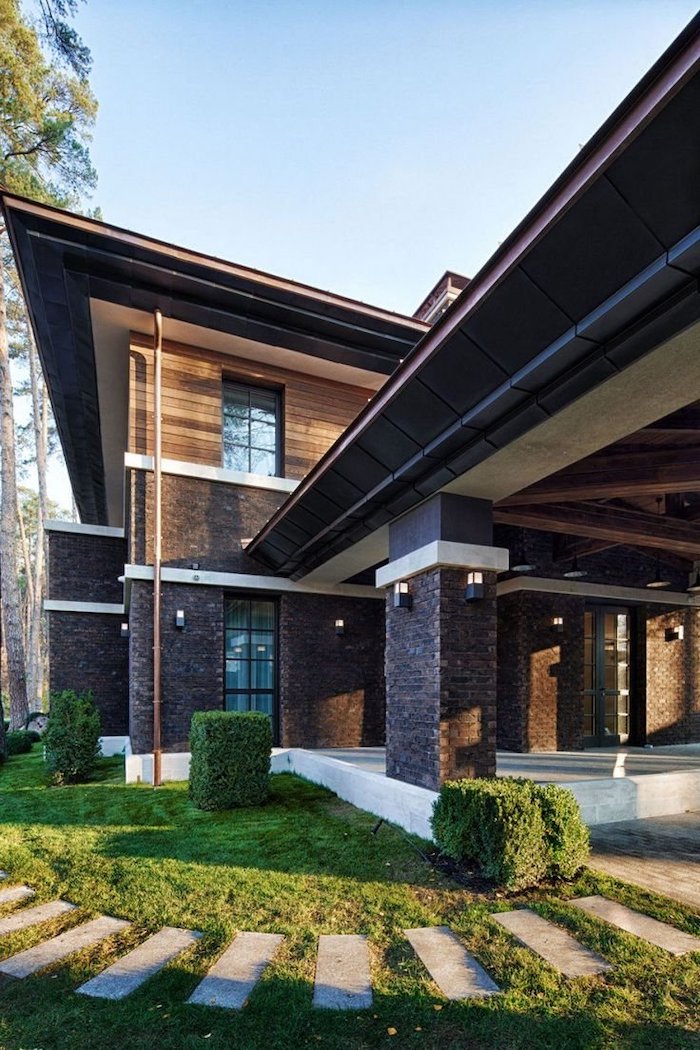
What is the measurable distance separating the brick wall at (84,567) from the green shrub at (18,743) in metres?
2.83

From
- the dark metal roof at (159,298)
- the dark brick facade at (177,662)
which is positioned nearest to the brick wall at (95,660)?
the dark brick facade at (177,662)

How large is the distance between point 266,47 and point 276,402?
4.56 meters

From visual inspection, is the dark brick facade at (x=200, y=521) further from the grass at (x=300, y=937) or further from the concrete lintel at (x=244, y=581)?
the grass at (x=300, y=937)

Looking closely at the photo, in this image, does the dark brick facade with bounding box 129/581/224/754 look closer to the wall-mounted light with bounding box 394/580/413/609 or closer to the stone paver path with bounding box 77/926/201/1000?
the wall-mounted light with bounding box 394/580/413/609

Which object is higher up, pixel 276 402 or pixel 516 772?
pixel 276 402

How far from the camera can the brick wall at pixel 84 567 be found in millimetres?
12336

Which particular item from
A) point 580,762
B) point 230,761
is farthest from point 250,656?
point 580,762

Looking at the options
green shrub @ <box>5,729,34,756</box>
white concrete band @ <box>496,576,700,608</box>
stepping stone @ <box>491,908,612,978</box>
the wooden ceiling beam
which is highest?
the wooden ceiling beam

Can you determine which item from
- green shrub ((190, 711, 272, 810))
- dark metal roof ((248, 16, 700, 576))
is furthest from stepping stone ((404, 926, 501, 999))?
green shrub ((190, 711, 272, 810))

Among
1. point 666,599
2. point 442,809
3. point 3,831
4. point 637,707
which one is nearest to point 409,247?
point 666,599

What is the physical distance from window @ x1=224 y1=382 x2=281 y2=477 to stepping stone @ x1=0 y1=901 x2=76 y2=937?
6403mm

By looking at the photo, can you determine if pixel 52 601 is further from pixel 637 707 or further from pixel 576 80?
pixel 576 80

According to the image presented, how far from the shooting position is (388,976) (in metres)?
2.87

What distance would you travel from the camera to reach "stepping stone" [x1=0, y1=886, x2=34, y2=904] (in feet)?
12.9
